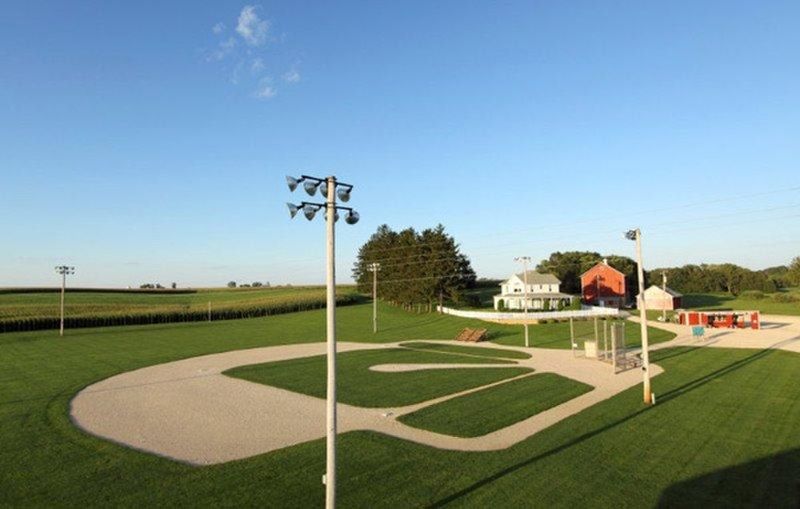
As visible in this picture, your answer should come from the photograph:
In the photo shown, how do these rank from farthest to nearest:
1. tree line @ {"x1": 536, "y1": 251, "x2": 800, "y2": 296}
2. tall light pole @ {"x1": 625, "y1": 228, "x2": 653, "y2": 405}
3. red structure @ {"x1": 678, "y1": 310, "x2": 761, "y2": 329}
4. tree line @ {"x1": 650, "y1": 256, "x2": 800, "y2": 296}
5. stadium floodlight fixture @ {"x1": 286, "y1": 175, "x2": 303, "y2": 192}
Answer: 1. tree line @ {"x1": 650, "y1": 256, "x2": 800, "y2": 296}
2. tree line @ {"x1": 536, "y1": 251, "x2": 800, "y2": 296}
3. red structure @ {"x1": 678, "y1": 310, "x2": 761, "y2": 329}
4. tall light pole @ {"x1": 625, "y1": 228, "x2": 653, "y2": 405}
5. stadium floodlight fixture @ {"x1": 286, "y1": 175, "x2": 303, "y2": 192}

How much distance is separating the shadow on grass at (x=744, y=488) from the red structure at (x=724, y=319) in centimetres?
4544

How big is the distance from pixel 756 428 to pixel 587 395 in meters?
7.05

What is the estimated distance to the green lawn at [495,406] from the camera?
18000 millimetres

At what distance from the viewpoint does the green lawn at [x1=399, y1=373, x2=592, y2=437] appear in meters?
18.0

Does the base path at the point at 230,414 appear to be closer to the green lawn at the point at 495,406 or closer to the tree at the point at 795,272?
the green lawn at the point at 495,406

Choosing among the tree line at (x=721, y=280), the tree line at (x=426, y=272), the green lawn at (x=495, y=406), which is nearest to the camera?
the green lawn at (x=495, y=406)

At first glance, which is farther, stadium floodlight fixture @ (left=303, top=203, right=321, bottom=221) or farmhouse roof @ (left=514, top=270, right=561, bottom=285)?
farmhouse roof @ (left=514, top=270, right=561, bottom=285)

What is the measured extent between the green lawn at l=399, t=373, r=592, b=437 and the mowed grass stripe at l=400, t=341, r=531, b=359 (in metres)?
9.82

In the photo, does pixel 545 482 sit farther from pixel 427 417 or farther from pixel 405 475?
pixel 427 417

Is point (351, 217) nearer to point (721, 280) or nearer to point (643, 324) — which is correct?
point (643, 324)

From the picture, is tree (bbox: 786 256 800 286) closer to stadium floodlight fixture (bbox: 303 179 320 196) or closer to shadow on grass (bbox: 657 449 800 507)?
shadow on grass (bbox: 657 449 800 507)

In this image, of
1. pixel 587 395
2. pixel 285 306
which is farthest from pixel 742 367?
pixel 285 306

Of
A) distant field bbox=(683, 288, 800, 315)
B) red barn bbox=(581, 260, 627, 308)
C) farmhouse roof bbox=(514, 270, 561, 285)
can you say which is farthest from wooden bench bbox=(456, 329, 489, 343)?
distant field bbox=(683, 288, 800, 315)

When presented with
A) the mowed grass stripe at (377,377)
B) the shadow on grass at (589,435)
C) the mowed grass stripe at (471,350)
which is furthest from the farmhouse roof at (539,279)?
the shadow on grass at (589,435)
